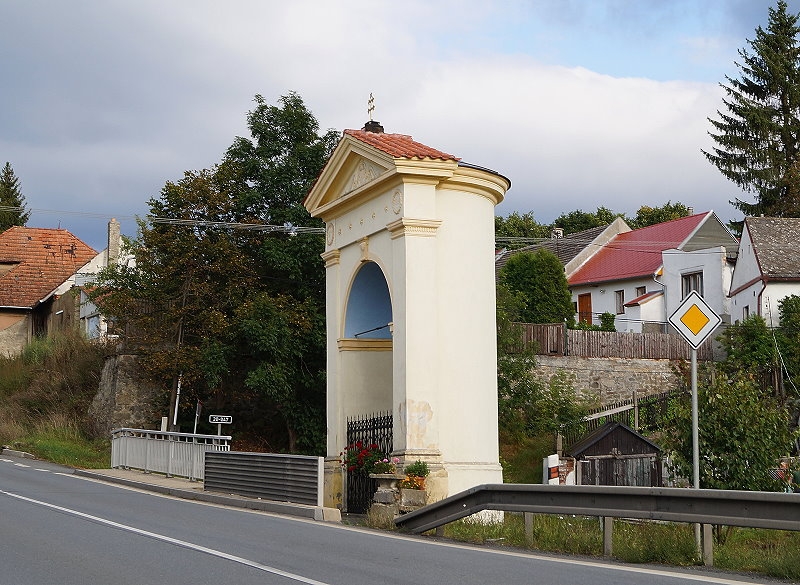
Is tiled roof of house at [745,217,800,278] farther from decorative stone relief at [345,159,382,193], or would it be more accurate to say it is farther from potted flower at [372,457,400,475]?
potted flower at [372,457,400,475]

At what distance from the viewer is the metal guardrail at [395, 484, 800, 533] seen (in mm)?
9336

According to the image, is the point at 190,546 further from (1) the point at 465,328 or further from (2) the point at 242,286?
(2) the point at 242,286

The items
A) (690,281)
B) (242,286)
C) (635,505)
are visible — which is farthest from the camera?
(690,281)

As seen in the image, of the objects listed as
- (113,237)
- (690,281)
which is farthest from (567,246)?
(113,237)

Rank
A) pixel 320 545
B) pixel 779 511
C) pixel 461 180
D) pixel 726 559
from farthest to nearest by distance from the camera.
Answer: pixel 461 180
pixel 320 545
pixel 726 559
pixel 779 511

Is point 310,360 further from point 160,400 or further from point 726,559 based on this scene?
point 726,559

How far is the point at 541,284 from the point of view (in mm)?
47656

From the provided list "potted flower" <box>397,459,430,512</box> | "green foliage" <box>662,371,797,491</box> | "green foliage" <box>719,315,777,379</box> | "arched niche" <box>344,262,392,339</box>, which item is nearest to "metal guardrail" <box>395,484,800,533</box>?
"potted flower" <box>397,459,430,512</box>

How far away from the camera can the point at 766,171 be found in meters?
57.6

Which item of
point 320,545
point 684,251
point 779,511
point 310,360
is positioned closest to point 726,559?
point 779,511

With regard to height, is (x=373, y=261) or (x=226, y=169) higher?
(x=226, y=169)

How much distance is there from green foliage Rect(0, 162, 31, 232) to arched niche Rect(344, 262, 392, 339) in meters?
61.3

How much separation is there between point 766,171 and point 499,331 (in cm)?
2885

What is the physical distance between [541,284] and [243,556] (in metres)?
37.9
